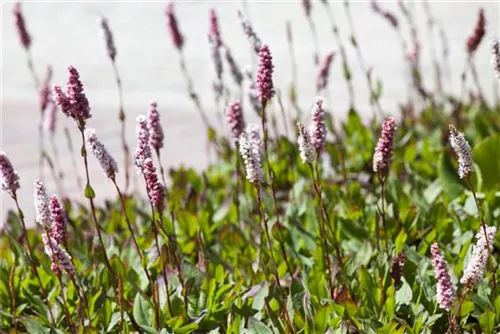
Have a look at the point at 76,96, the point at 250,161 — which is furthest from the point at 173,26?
the point at 250,161

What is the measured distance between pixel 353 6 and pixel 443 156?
7.26 m

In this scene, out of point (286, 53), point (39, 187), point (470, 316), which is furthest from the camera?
point (286, 53)

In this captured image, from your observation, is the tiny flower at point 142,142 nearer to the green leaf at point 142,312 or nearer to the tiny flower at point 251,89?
the green leaf at point 142,312

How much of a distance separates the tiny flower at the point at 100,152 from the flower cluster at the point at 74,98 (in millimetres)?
43

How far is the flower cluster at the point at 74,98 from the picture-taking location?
2338 mm

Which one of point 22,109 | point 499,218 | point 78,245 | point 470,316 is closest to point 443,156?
point 499,218

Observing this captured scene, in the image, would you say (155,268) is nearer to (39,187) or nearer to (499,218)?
(39,187)

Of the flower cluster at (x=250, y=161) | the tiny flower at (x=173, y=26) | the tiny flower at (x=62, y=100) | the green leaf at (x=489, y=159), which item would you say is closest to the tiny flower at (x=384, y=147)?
the flower cluster at (x=250, y=161)

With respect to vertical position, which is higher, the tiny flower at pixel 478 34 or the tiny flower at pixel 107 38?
the tiny flower at pixel 107 38

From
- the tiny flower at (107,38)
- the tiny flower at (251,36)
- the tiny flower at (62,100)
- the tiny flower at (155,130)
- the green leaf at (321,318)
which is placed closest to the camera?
the tiny flower at (62,100)

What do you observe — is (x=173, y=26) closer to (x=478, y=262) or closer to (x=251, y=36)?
(x=251, y=36)

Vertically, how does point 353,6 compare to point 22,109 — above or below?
above

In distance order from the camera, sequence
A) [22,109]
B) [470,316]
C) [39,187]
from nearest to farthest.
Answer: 1. [39,187]
2. [470,316]
3. [22,109]

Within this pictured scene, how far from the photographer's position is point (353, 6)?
10875 mm
